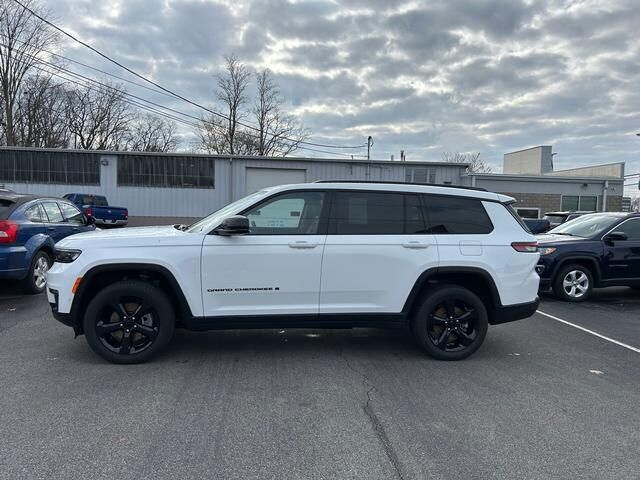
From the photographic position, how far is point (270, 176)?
2602 cm

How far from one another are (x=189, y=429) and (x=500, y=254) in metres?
3.48

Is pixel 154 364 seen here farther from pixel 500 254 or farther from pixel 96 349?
pixel 500 254

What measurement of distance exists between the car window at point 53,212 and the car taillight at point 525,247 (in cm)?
767

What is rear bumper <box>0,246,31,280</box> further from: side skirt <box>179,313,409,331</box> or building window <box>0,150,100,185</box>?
building window <box>0,150,100,185</box>

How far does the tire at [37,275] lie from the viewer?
25.1 feet

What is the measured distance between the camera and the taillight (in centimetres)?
706

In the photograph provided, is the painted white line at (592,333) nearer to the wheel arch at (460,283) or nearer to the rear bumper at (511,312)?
the rear bumper at (511,312)

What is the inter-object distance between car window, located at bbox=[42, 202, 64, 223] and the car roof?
5399mm

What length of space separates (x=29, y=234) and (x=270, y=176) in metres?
18.9

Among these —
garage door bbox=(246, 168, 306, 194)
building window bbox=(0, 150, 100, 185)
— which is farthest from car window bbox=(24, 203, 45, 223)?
building window bbox=(0, 150, 100, 185)

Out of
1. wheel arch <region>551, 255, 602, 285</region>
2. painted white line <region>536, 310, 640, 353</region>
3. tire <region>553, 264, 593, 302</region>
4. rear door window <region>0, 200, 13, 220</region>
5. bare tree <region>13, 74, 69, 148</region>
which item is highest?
bare tree <region>13, 74, 69, 148</region>

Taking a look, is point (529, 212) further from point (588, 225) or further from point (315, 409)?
point (315, 409)

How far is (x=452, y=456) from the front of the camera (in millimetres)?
3061

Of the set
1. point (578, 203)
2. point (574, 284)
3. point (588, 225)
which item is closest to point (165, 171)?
point (588, 225)
